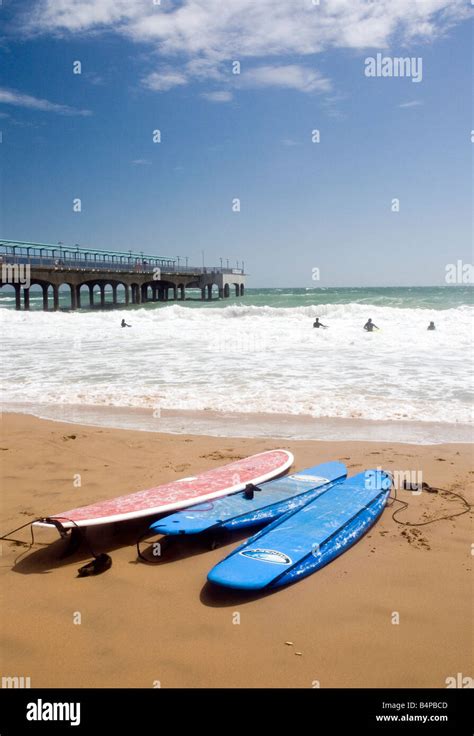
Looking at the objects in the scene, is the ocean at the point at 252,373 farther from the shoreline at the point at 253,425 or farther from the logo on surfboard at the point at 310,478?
the logo on surfboard at the point at 310,478

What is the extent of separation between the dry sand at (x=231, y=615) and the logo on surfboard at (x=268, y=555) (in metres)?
0.20

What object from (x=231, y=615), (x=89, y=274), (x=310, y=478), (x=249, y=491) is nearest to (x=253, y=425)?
(x=310, y=478)

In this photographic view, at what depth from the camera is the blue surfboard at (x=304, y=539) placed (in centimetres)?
340

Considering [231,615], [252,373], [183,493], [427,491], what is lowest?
[231,615]

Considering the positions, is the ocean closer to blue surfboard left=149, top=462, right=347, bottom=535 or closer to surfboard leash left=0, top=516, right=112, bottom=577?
blue surfboard left=149, top=462, right=347, bottom=535

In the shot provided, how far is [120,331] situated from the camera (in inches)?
939

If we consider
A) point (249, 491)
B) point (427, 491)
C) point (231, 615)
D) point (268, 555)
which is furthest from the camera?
point (427, 491)

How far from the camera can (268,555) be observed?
143 inches

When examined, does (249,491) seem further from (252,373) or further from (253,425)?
(252,373)

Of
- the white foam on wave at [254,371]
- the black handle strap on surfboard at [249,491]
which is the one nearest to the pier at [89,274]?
the white foam on wave at [254,371]

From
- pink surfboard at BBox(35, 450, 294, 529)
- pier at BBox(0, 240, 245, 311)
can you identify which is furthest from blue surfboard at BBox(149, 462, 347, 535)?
pier at BBox(0, 240, 245, 311)

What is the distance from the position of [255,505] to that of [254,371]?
7.45m
